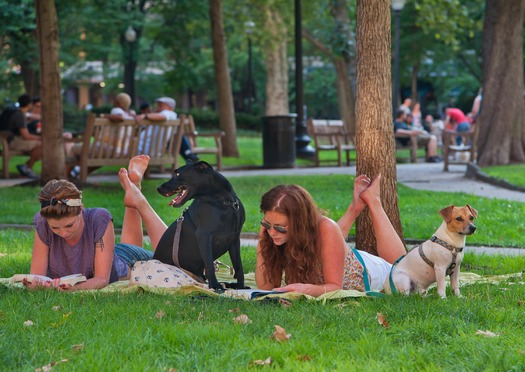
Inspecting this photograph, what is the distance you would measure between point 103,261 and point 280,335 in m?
2.17

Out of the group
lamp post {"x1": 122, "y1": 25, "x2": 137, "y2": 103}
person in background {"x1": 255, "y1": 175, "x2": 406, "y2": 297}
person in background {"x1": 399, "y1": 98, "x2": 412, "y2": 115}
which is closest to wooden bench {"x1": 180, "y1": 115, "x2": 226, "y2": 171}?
person in background {"x1": 399, "y1": 98, "x2": 412, "y2": 115}

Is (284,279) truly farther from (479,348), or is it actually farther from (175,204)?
(479,348)

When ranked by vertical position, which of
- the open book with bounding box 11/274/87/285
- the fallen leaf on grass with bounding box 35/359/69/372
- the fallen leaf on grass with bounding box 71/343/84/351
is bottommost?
the open book with bounding box 11/274/87/285

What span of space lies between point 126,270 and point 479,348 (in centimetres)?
341

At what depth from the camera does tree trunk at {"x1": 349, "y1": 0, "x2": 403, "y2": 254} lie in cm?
852

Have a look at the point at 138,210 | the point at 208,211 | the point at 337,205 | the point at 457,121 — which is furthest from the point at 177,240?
the point at 457,121

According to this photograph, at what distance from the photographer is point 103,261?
7.17 m

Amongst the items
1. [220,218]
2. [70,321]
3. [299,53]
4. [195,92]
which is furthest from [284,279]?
[195,92]

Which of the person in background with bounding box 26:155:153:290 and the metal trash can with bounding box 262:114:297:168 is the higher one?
Result: the person in background with bounding box 26:155:153:290

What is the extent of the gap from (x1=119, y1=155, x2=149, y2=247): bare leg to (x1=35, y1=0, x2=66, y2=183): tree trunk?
297 inches

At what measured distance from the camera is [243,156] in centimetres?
2672

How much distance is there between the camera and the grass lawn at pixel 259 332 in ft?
16.1

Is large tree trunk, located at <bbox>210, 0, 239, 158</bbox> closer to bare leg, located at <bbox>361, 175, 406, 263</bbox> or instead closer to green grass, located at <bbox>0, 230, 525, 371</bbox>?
bare leg, located at <bbox>361, 175, 406, 263</bbox>

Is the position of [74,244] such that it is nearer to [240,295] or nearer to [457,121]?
[240,295]
